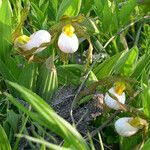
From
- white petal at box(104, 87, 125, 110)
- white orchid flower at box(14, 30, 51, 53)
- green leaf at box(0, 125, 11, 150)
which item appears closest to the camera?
green leaf at box(0, 125, 11, 150)

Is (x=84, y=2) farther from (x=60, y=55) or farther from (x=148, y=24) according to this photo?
(x=60, y=55)

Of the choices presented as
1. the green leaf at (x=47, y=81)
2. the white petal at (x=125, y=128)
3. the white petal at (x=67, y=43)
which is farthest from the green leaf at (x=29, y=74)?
the white petal at (x=125, y=128)

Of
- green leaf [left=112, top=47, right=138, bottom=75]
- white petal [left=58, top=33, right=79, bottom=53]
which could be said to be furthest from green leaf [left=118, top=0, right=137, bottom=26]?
white petal [left=58, top=33, right=79, bottom=53]

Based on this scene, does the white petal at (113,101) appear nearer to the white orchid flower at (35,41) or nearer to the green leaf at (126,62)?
the green leaf at (126,62)

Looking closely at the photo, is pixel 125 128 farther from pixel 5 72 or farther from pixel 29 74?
pixel 5 72

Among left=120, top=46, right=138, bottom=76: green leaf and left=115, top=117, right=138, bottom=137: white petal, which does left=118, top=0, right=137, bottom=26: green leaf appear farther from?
left=115, top=117, right=138, bottom=137: white petal

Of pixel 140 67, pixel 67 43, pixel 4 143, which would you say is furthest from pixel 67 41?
pixel 4 143
